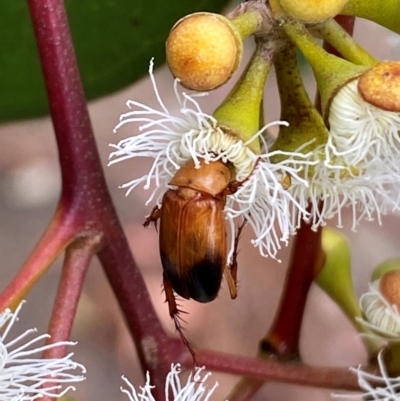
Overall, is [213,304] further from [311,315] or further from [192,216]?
[192,216]

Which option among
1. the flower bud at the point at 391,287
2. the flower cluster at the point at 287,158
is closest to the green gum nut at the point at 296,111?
the flower cluster at the point at 287,158

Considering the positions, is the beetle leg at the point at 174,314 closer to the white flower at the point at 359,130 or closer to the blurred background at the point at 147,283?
the white flower at the point at 359,130

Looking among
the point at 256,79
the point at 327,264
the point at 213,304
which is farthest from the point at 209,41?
the point at 213,304

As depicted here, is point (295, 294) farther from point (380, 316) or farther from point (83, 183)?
point (83, 183)

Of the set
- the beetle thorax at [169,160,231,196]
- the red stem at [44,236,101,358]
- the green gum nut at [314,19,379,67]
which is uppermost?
the green gum nut at [314,19,379,67]

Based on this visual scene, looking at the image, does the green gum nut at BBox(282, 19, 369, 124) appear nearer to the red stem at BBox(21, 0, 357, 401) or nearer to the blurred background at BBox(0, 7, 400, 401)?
the red stem at BBox(21, 0, 357, 401)

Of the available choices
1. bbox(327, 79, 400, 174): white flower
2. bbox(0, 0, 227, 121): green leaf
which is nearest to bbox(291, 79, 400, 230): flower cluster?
bbox(327, 79, 400, 174): white flower
